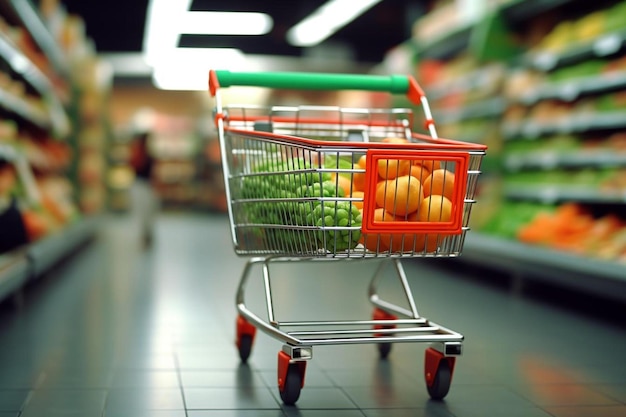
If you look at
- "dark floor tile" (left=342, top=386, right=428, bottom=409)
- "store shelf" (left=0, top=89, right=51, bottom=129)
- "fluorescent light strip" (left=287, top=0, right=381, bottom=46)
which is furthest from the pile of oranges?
"fluorescent light strip" (left=287, top=0, right=381, bottom=46)

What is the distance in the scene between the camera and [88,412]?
2574 millimetres

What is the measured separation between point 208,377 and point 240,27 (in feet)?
46.3

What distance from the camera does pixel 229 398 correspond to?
2781 millimetres

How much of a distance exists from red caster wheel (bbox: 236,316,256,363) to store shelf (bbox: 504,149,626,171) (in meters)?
3.44

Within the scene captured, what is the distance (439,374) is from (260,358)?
0.94 meters

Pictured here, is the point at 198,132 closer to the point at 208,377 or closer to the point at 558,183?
the point at 558,183

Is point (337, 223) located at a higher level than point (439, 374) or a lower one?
higher

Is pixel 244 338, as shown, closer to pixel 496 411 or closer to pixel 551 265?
pixel 496 411

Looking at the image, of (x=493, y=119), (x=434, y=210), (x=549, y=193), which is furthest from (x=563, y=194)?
(x=434, y=210)

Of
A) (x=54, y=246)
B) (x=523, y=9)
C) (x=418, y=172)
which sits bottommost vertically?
(x=54, y=246)

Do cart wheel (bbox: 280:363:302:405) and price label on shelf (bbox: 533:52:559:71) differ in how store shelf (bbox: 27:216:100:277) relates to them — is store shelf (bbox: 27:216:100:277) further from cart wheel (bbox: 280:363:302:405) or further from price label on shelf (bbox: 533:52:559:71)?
price label on shelf (bbox: 533:52:559:71)

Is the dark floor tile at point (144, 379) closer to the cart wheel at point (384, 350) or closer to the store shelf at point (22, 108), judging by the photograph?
the cart wheel at point (384, 350)

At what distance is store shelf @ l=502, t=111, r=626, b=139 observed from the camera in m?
5.99

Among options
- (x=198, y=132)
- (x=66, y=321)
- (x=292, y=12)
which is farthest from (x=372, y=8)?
(x=66, y=321)
